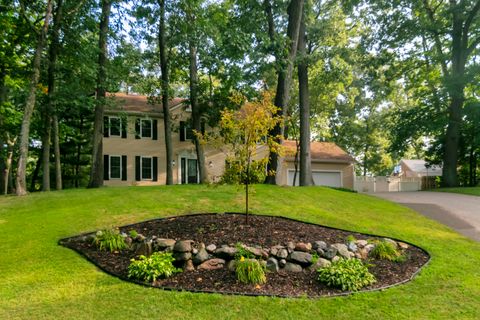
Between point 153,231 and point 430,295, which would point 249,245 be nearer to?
point 153,231

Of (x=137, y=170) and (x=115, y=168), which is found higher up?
(x=115, y=168)

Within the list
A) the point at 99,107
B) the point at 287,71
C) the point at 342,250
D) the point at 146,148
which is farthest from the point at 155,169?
the point at 342,250

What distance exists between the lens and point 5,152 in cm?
1773

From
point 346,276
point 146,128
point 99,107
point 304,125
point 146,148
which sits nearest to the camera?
point 346,276

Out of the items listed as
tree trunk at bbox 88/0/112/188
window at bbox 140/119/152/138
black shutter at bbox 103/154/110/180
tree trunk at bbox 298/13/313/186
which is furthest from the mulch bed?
window at bbox 140/119/152/138

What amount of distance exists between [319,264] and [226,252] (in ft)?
4.79

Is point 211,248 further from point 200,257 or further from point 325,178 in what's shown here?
point 325,178

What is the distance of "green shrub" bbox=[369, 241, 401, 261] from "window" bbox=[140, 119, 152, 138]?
1750 cm

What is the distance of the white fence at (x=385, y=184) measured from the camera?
26.3m

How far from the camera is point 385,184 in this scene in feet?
88.2

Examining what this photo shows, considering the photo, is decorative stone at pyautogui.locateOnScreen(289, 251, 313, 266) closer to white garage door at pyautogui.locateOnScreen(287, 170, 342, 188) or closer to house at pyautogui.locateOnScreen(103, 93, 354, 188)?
house at pyautogui.locateOnScreen(103, 93, 354, 188)

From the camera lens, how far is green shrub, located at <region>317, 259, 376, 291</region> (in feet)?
15.9

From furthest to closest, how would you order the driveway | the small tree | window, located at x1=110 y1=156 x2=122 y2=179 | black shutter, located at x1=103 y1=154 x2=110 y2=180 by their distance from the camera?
window, located at x1=110 y1=156 x2=122 y2=179 → black shutter, located at x1=103 y1=154 x2=110 y2=180 → the driveway → the small tree

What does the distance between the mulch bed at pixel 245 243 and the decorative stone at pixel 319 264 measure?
0.44 feet
